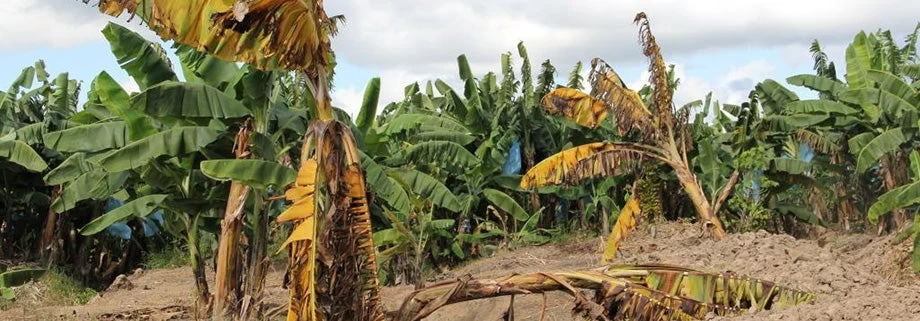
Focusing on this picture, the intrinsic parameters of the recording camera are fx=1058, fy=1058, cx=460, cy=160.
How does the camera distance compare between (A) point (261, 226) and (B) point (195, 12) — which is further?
(A) point (261, 226)

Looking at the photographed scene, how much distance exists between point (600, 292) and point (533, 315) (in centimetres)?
249

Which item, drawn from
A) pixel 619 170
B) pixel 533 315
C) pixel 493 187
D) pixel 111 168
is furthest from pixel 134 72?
pixel 493 187

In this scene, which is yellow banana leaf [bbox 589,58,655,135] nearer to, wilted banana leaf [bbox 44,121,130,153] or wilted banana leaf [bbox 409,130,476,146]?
wilted banana leaf [bbox 409,130,476,146]

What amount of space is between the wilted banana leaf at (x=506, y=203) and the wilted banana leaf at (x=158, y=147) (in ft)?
29.1

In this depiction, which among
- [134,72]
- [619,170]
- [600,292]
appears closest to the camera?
[600,292]

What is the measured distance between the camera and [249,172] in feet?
33.1

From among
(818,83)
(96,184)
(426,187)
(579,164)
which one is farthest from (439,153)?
(818,83)

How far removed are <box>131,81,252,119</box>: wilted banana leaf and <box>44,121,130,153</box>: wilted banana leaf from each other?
1.32 m

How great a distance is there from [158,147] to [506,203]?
30.5 ft

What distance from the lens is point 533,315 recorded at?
39.3ft

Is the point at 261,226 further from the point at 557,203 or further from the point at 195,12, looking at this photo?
the point at 557,203

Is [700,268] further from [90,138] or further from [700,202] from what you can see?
[90,138]

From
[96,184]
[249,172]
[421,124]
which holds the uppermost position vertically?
[421,124]

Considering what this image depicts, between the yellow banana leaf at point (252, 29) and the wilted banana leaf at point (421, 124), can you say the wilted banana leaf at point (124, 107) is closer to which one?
the yellow banana leaf at point (252, 29)
